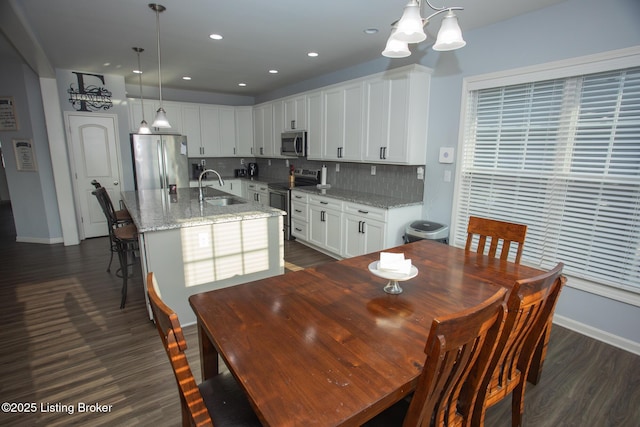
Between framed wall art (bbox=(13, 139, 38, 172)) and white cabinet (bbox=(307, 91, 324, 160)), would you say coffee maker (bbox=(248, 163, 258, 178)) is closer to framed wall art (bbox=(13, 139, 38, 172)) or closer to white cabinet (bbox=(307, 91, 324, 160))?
white cabinet (bbox=(307, 91, 324, 160))

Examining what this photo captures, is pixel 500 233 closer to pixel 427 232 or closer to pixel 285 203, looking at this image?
pixel 427 232

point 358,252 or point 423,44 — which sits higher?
point 423,44

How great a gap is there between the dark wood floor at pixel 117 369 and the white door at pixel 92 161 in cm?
214

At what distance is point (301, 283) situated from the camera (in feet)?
5.59

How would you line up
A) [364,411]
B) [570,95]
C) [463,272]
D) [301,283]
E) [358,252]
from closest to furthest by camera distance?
1. [364,411]
2. [301,283]
3. [463,272]
4. [570,95]
5. [358,252]

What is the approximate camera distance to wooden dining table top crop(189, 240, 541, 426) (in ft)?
3.04

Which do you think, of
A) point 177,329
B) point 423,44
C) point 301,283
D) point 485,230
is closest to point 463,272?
point 485,230

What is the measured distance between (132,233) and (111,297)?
689 mm

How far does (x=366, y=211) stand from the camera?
153 inches

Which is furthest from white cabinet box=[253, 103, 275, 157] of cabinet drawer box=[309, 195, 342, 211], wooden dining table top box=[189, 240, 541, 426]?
wooden dining table top box=[189, 240, 541, 426]

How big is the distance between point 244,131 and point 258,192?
1.53m

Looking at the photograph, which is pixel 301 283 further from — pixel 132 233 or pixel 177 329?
pixel 132 233

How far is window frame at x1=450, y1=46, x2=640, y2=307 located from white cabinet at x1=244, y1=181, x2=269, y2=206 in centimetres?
367

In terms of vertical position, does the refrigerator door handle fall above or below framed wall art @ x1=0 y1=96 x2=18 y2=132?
below
